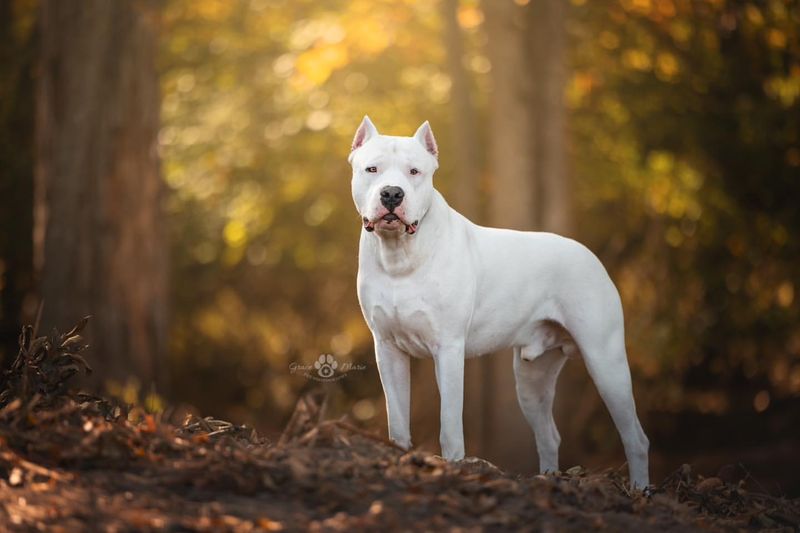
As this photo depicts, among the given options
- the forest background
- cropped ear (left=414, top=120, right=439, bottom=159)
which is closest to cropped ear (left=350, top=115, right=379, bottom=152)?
cropped ear (left=414, top=120, right=439, bottom=159)

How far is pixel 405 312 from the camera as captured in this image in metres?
5.79

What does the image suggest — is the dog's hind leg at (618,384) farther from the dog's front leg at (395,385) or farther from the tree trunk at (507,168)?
the tree trunk at (507,168)

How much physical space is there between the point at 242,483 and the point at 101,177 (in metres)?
8.12

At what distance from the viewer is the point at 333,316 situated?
1795cm

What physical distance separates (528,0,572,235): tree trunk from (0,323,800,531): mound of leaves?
7487mm

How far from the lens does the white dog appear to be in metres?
5.75

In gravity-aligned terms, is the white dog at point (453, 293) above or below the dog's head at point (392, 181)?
below

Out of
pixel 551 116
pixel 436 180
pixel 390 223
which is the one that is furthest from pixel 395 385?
pixel 436 180

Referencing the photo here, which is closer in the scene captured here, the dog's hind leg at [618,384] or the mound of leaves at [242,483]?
the mound of leaves at [242,483]

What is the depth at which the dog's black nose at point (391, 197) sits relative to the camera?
553cm

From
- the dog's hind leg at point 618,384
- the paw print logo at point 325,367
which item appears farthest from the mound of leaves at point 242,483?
the paw print logo at point 325,367

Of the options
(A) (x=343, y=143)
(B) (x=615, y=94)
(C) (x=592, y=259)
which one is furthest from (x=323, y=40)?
(C) (x=592, y=259)

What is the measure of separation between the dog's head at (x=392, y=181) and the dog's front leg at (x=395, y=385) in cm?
69

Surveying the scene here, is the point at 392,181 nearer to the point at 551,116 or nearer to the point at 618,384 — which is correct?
the point at 618,384
